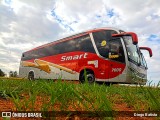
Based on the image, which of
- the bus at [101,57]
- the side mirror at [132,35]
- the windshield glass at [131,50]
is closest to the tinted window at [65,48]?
the bus at [101,57]

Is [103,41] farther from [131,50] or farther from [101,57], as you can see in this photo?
[131,50]

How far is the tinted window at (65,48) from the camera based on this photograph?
46.9ft

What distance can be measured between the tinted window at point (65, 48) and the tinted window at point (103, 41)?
0.51m

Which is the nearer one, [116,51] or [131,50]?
[116,51]

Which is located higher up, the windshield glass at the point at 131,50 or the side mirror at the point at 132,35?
the side mirror at the point at 132,35

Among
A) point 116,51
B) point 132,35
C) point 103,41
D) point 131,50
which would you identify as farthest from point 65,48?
point 132,35

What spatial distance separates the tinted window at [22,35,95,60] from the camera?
563 inches

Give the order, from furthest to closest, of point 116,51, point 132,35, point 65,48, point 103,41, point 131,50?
point 65,48 → point 103,41 → point 131,50 → point 116,51 → point 132,35

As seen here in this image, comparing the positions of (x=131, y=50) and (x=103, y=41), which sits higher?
(x=103, y=41)

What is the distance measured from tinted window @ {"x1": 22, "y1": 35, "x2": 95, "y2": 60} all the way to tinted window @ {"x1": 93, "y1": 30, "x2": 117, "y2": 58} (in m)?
0.51

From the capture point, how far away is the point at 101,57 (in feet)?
42.6

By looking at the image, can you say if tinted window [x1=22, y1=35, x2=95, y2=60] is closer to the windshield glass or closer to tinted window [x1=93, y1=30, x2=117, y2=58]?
tinted window [x1=93, y1=30, x2=117, y2=58]

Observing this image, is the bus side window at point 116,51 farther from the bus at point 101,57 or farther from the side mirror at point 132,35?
the side mirror at point 132,35

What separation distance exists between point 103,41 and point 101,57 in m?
0.84
